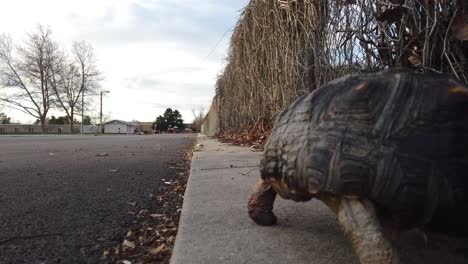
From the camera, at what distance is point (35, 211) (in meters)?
2.26

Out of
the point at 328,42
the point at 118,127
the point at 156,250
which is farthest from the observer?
the point at 118,127

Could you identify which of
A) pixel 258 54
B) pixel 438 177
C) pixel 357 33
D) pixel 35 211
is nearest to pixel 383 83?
pixel 438 177

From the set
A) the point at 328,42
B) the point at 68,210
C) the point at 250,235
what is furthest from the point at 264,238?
the point at 328,42

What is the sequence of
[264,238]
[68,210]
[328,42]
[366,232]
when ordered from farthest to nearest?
[328,42] → [68,210] → [264,238] → [366,232]

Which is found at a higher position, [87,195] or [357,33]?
[357,33]

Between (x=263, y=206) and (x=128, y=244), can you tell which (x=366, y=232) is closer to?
(x=263, y=206)

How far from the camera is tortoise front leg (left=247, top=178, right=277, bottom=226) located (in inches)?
65.2

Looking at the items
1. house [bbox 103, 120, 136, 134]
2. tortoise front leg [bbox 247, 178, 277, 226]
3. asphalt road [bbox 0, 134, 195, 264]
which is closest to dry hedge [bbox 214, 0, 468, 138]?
tortoise front leg [bbox 247, 178, 277, 226]

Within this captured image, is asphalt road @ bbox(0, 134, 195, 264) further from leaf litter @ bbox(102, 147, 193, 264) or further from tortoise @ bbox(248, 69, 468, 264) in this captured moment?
tortoise @ bbox(248, 69, 468, 264)

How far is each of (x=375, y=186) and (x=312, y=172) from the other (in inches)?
7.5

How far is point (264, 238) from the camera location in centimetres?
150

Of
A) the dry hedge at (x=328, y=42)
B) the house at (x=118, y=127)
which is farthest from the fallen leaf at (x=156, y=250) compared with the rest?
the house at (x=118, y=127)

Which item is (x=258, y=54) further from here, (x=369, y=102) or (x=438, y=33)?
(x=369, y=102)

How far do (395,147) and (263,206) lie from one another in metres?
0.70
